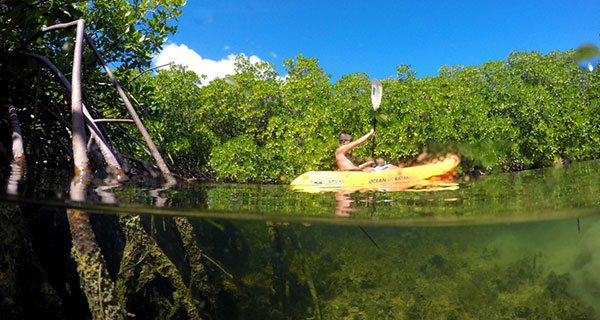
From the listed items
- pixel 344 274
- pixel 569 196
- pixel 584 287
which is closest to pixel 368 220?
pixel 569 196

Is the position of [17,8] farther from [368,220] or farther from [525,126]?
[525,126]

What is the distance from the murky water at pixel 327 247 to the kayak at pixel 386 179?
0.45 m

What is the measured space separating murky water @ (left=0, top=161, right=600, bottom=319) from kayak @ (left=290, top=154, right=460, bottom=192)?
45 centimetres

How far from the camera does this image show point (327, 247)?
16016 millimetres

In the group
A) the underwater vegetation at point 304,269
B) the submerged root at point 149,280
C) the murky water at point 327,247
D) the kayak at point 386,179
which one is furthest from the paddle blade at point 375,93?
the submerged root at point 149,280

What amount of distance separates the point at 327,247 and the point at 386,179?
10.1 meters

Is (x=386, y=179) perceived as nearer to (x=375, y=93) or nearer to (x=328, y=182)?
(x=328, y=182)

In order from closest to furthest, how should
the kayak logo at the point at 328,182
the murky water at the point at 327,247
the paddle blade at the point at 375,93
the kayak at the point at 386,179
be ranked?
the murky water at the point at 327,247 → the kayak logo at the point at 328,182 → the kayak at the point at 386,179 → the paddle blade at the point at 375,93

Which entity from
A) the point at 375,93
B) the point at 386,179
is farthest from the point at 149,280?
the point at 375,93

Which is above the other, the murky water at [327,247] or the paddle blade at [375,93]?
the paddle blade at [375,93]

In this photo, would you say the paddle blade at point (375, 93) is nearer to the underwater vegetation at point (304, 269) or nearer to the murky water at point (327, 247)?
the murky water at point (327, 247)

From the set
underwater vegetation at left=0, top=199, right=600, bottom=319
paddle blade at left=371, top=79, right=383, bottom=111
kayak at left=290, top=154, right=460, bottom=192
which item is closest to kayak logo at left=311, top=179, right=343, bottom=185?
kayak at left=290, top=154, right=460, bottom=192

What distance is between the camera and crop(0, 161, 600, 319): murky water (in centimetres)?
466

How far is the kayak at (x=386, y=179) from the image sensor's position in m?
6.40
